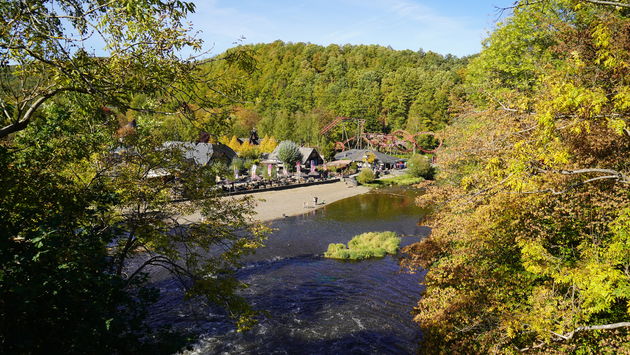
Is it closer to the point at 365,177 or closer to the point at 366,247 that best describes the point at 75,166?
the point at 366,247

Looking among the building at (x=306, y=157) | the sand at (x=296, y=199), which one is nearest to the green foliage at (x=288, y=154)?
the building at (x=306, y=157)

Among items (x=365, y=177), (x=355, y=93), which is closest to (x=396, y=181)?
(x=365, y=177)

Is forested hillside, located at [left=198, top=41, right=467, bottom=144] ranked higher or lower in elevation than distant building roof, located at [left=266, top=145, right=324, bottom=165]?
higher

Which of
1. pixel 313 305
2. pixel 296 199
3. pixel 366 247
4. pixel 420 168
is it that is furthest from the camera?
pixel 420 168

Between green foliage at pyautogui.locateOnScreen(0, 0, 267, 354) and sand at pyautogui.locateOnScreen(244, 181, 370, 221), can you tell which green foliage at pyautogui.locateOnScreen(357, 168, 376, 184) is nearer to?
sand at pyautogui.locateOnScreen(244, 181, 370, 221)

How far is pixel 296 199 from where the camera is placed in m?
32.3

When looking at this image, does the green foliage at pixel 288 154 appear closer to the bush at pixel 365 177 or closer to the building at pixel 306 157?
the building at pixel 306 157

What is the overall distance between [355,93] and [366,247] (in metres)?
72.6

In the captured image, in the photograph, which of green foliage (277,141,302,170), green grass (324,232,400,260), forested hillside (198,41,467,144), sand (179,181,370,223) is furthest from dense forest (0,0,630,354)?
forested hillside (198,41,467,144)

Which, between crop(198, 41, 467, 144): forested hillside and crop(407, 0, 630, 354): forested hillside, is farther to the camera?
crop(198, 41, 467, 144): forested hillside

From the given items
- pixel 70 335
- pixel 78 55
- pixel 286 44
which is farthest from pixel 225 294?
pixel 286 44

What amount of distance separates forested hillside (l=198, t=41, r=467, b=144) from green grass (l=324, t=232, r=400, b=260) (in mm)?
24774

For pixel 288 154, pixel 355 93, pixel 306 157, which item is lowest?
pixel 306 157

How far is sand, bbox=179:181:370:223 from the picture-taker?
88.6 ft
